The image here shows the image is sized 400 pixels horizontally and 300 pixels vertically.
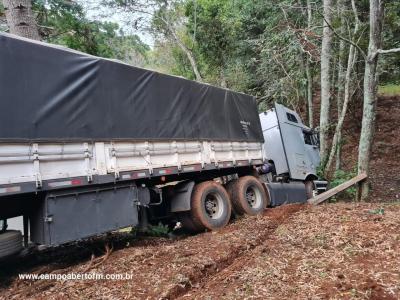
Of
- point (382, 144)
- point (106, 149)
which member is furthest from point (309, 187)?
point (382, 144)

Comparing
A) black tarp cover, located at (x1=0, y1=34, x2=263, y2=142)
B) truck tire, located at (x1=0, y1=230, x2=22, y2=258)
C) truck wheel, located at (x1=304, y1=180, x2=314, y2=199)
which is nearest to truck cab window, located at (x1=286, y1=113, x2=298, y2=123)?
truck wheel, located at (x1=304, y1=180, x2=314, y2=199)

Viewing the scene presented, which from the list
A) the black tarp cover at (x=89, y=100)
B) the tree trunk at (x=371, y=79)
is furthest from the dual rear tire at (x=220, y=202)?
the tree trunk at (x=371, y=79)

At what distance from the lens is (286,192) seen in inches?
405

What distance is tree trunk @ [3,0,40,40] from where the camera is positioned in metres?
7.81

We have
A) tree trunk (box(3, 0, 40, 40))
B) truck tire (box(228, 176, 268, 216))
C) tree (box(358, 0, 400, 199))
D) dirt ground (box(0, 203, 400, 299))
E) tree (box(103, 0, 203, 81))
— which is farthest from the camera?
tree (box(103, 0, 203, 81))

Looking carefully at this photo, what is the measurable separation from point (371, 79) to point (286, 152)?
3.05 metres

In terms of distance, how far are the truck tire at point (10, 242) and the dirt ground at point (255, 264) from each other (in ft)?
1.49

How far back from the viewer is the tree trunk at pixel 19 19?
781 cm

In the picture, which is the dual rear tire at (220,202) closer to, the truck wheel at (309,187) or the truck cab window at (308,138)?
the truck wheel at (309,187)

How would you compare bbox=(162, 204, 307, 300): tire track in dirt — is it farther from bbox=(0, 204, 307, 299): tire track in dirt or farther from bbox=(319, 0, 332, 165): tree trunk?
bbox=(319, 0, 332, 165): tree trunk

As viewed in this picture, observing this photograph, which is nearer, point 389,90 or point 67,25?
point 67,25

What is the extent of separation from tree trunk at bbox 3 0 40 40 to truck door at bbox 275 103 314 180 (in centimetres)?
685

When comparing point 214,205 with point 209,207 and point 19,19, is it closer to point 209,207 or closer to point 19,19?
point 209,207

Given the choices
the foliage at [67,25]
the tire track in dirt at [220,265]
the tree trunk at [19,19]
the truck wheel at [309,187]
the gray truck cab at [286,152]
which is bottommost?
the tire track in dirt at [220,265]
